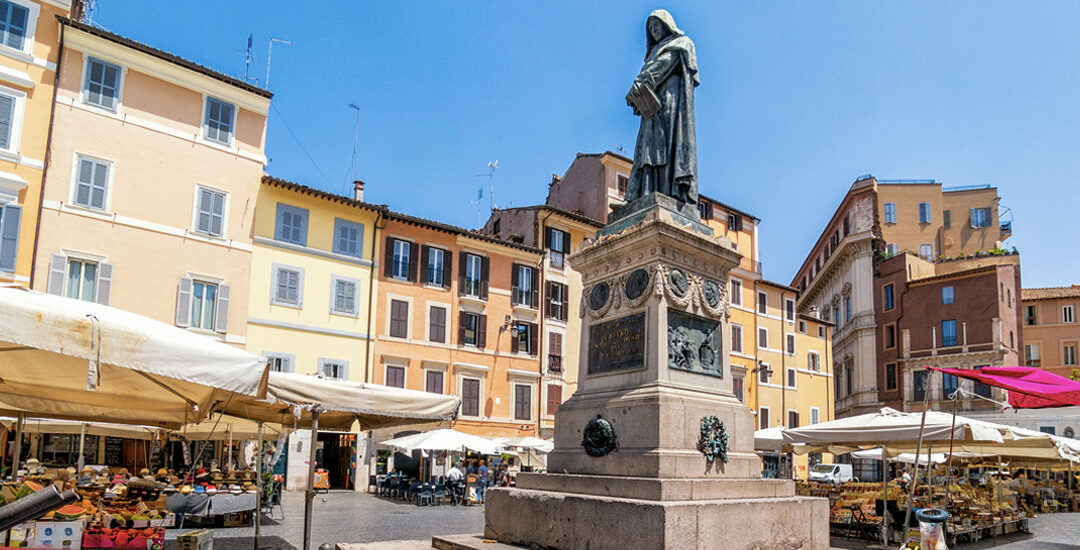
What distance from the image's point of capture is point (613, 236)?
890 centimetres

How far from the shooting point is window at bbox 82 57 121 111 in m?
23.9

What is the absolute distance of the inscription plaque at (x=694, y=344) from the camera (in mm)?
8086

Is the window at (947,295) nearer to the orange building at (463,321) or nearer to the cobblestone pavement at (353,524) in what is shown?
the orange building at (463,321)

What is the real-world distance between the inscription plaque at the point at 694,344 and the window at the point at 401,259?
24038mm

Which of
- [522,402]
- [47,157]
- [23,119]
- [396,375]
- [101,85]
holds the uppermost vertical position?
[101,85]

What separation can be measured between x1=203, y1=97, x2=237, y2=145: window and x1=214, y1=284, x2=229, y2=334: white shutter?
5.12m

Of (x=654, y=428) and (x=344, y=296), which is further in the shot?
(x=344, y=296)

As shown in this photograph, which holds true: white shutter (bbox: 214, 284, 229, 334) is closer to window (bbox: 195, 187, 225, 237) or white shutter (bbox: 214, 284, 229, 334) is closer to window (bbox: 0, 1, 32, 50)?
window (bbox: 195, 187, 225, 237)

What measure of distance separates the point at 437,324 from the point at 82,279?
13.1 metres

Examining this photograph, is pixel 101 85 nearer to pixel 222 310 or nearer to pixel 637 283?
pixel 222 310

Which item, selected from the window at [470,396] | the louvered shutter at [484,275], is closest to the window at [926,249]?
the louvered shutter at [484,275]

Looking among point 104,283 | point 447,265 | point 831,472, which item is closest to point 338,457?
point 447,265

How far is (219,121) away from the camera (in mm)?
26812

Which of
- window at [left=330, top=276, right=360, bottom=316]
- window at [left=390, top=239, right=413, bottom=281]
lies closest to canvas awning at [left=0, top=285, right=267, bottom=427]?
window at [left=330, top=276, right=360, bottom=316]
